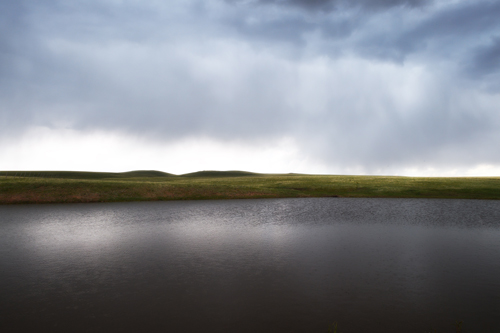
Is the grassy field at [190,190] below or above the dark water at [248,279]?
above

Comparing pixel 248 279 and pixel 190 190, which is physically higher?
pixel 190 190

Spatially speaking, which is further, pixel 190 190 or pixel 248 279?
pixel 190 190

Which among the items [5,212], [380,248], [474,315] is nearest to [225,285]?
[474,315]

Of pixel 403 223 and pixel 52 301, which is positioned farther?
pixel 403 223

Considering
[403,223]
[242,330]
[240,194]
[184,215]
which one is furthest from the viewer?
[240,194]

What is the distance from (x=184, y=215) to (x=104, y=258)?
717 inches

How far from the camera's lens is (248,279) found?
13594 millimetres

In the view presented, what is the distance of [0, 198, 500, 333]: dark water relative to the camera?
9.83 metres

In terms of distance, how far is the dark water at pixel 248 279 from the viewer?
9.83 metres

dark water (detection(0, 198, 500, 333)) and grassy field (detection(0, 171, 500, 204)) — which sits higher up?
grassy field (detection(0, 171, 500, 204))

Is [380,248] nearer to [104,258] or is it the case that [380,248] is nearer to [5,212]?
[104,258]

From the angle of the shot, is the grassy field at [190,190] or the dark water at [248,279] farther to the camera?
the grassy field at [190,190]

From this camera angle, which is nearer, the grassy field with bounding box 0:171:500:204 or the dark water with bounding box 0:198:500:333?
the dark water with bounding box 0:198:500:333

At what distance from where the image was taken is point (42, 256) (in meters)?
17.6
